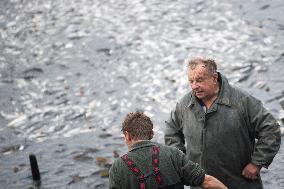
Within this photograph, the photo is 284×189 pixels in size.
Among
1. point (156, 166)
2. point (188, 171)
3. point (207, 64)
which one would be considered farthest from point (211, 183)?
point (207, 64)

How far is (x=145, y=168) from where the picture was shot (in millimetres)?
4062

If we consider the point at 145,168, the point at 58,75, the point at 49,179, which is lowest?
the point at 49,179

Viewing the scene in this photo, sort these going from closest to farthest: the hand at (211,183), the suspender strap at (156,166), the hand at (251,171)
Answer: the suspender strap at (156,166) < the hand at (211,183) < the hand at (251,171)

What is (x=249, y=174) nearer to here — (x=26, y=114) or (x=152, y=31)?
(x=26, y=114)

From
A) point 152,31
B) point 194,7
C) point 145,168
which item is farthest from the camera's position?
point 194,7

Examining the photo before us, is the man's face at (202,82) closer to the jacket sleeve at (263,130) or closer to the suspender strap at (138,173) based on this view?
the jacket sleeve at (263,130)

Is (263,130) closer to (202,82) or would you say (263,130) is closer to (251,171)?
(251,171)

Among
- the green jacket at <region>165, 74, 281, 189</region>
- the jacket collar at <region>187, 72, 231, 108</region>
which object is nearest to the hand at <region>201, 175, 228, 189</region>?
the green jacket at <region>165, 74, 281, 189</region>

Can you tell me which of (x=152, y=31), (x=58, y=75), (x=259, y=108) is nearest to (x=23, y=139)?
(x=58, y=75)

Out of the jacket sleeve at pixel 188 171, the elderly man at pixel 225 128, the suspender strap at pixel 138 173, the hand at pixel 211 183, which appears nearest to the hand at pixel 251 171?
the elderly man at pixel 225 128

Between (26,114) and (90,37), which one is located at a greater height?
(90,37)

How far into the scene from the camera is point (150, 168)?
13.3ft

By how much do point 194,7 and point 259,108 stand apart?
10.1 metres

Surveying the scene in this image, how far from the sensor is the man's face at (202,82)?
15.7 feet
